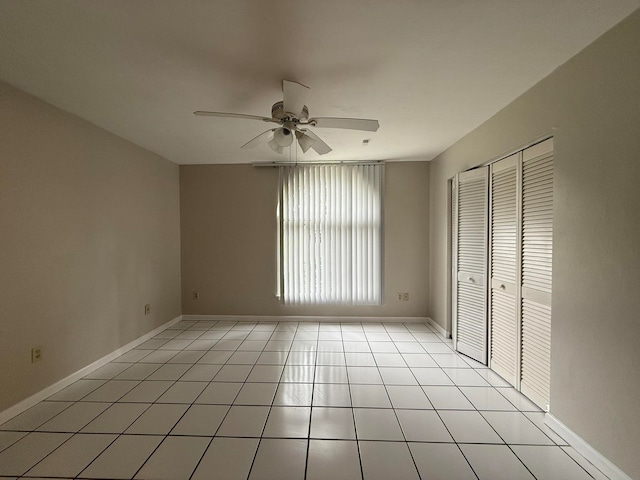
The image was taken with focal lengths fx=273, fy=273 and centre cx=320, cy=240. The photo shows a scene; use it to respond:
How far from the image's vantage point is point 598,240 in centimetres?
159

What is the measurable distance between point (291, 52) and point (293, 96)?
25cm

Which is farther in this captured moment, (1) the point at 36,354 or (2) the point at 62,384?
(2) the point at 62,384

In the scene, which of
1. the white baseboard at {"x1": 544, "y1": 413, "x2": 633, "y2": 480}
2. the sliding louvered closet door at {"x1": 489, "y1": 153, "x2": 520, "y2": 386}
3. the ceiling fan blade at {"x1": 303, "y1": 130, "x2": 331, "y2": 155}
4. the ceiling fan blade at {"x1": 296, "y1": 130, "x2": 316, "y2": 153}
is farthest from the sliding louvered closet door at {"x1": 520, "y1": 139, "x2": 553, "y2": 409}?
the ceiling fan blade at {"x1": 296, "y1": 130, "x2": 316, "y2": 153}

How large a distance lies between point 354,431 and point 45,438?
207cm

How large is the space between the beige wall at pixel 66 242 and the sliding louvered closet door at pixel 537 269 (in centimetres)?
399

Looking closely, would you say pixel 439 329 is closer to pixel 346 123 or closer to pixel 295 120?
pixel 346 123

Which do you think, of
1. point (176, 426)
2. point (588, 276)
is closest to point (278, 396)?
point (176, 426)

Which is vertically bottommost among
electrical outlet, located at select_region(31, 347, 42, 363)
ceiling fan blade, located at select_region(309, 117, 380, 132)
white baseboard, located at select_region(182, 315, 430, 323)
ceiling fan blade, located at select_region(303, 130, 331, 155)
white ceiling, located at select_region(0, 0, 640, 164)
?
white baseboard, located at select_region(182, 315, 430, 323)

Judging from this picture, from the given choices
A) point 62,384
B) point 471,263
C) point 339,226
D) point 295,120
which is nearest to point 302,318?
point 339,226

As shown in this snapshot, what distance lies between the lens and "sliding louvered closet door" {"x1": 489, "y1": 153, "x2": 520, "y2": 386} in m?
2.40

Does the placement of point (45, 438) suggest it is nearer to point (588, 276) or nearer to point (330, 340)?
point (330, 340)

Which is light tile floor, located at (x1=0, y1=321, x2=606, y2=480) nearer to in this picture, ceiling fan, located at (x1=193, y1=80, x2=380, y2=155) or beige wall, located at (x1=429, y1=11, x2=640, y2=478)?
beige wall, located at (x1=429, y1=11, x2=640, y2=478)

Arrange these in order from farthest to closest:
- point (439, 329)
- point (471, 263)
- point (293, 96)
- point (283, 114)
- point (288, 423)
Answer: point (439, 329) < point (471, 263) < point (283, 114) < point (288, 423) < point (293, 96)

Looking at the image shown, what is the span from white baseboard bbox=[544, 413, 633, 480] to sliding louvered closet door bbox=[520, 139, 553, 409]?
8.2 inches
